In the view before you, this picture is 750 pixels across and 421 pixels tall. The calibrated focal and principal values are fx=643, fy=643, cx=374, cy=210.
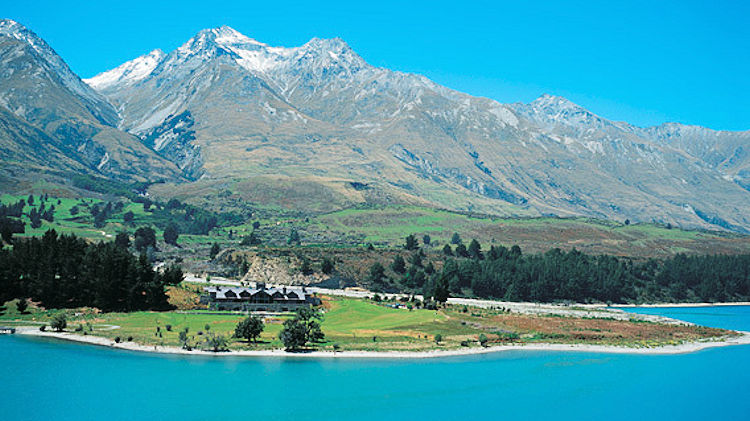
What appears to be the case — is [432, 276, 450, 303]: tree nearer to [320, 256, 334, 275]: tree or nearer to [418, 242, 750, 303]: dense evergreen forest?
[418, 242, 750, 303]: dense evergreen forest

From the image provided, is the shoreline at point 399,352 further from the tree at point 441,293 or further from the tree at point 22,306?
the tree at point 441,293

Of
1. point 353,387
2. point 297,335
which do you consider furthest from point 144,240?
point 353,387

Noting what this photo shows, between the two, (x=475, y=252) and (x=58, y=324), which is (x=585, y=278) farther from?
(x=58, y=324)

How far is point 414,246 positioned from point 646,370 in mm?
117647

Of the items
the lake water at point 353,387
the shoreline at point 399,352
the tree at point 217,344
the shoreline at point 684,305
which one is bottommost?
the lake water at point 353,387

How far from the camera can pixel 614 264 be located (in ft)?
580

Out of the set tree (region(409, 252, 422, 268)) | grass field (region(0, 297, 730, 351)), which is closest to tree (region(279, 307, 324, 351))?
grass field (region(0, 297, 730, 351))

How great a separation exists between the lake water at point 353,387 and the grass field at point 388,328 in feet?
22.3

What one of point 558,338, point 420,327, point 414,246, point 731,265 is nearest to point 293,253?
point 414,246

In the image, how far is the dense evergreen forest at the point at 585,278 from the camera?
15675cm

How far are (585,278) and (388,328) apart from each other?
84.8 meters

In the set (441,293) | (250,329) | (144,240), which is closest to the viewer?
(250,329)

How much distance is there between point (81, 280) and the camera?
100 metres

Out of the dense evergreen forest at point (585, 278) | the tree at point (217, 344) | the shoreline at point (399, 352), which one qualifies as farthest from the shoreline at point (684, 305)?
the tree at point (217, 344)
